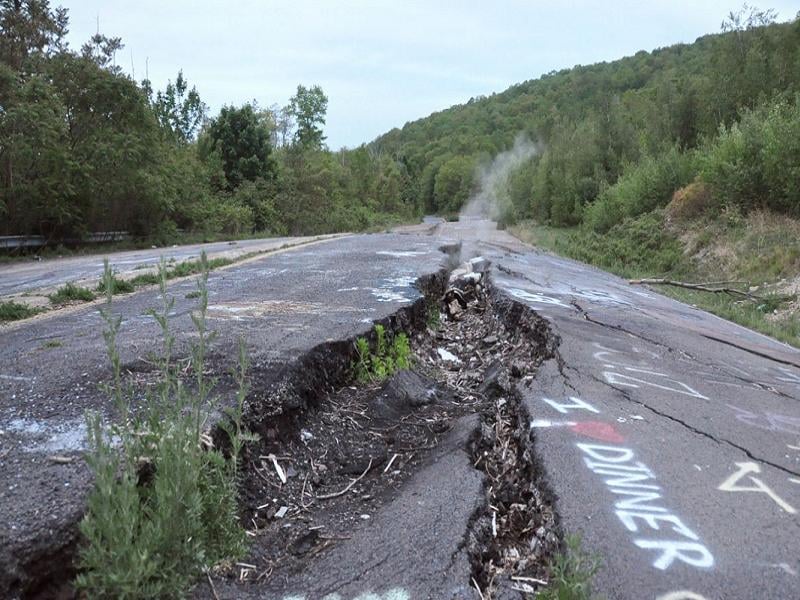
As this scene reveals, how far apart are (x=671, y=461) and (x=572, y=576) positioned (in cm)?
156

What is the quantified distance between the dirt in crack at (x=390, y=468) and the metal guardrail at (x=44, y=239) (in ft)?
44.3

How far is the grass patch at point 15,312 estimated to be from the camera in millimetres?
5490

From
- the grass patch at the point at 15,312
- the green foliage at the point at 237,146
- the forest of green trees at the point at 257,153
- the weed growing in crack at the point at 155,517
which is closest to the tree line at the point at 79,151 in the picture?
the forest of green trees at the point at 257,153

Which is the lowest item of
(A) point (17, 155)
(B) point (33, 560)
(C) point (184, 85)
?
(B) point (33, 560)

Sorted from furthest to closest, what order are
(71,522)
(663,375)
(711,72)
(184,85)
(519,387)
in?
(184,85), (711,72), (663,375), (519,387), (71,522)

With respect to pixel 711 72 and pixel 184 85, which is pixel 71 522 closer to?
pixel 711 72

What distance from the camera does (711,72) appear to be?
25688 millimetres

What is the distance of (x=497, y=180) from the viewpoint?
3130 inches

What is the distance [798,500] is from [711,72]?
26848 millimetres

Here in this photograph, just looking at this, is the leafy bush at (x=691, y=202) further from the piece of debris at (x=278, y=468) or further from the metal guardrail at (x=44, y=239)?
the piece of debris at (x=278, y=468)

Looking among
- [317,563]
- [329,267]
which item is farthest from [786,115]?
[317,563]

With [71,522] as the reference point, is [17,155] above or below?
above

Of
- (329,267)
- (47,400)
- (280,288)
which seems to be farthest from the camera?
(329,267)

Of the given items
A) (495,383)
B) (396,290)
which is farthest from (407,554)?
(396,290)
